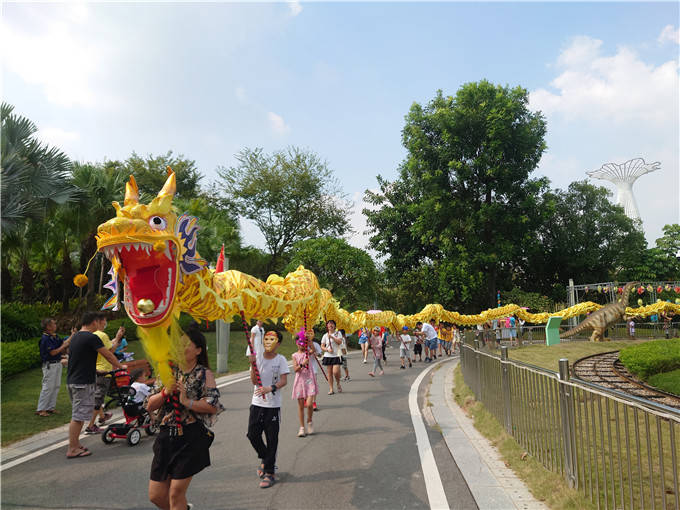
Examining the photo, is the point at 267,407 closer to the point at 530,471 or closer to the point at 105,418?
the point at 530,471

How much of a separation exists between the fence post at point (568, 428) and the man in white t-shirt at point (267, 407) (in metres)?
2.98

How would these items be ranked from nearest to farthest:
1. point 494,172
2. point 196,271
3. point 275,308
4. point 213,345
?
point 196,271, point 275,308, point 213,345, point 494,172

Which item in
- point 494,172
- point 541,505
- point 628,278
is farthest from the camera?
point 628,278

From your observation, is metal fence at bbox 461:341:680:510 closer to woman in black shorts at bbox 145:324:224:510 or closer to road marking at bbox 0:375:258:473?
woman in black shorts at bbox 145:324:224:510

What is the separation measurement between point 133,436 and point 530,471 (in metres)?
5.56

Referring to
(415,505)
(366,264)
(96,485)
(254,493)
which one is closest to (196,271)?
(254,493)

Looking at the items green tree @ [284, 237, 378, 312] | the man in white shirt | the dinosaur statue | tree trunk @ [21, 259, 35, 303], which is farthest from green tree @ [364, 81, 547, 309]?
tree trunk @ [21, 259, 35, 303]

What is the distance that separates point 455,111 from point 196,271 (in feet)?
85.7

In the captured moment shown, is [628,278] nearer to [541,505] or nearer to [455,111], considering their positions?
[455,111]

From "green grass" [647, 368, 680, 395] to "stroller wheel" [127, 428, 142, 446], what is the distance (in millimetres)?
11120

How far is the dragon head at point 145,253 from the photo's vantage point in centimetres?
377

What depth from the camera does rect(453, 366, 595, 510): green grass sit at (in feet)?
12.8

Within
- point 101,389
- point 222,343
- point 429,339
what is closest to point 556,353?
point 429,339

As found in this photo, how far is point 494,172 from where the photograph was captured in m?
26.2
